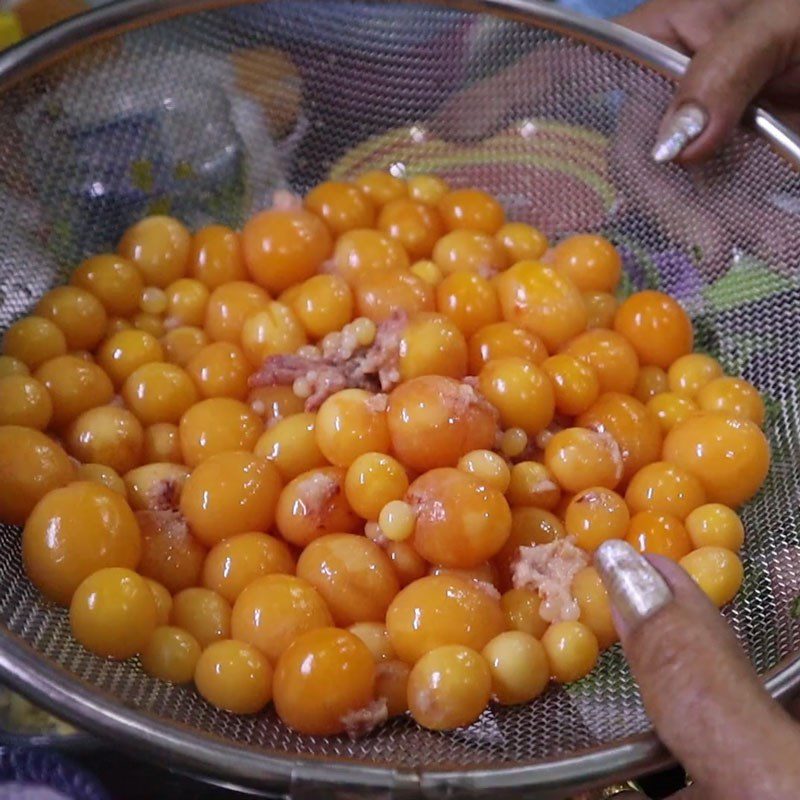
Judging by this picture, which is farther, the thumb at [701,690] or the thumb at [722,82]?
the thumb at [722,82]

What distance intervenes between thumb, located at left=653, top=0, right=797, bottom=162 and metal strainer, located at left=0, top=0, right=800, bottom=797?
0.04 metres

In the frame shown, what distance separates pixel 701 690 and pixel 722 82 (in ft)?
2.37

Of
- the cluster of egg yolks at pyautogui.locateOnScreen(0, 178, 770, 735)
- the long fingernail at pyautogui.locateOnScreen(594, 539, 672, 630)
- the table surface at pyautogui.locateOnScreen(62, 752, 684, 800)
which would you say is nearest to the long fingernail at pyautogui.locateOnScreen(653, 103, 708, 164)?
the cluster of egg yolks at pyautogui.locateOnScreen(0, 178, 770, 735)

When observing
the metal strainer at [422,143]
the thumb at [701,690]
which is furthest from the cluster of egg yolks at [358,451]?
the thumb at [701,690]

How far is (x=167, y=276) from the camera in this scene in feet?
3.68

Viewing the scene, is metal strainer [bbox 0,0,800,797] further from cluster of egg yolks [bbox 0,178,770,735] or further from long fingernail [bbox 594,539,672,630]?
long fingernail [bbox 594,539,672,630]

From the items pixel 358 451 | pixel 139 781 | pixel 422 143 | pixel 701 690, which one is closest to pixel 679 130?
pixel 422 143

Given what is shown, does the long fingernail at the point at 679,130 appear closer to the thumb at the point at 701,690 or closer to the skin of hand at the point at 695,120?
the skin of hand at the point at 695,120

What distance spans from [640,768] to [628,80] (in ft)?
2.64

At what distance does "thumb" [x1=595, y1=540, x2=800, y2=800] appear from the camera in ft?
1.93

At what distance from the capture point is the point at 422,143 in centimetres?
128

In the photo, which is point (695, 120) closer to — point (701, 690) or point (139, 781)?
point (701, 690)

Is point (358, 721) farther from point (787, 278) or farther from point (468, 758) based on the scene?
point (787, 278)

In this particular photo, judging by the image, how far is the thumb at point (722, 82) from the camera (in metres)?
1.09
